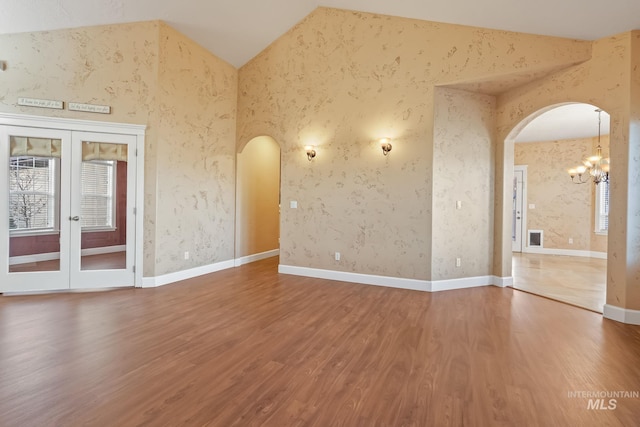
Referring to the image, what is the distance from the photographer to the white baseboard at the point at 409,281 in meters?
4.73

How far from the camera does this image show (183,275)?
205 inches

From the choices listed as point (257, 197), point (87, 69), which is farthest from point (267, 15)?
point (257, 197)

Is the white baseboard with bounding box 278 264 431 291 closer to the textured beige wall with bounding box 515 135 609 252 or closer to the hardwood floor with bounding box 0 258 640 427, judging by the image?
the hardwood floor with bounding box 0 258 640 427

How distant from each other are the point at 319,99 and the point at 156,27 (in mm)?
2683

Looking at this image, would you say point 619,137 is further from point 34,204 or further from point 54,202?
point 34,204

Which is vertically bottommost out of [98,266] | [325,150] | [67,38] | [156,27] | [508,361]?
[508,361]

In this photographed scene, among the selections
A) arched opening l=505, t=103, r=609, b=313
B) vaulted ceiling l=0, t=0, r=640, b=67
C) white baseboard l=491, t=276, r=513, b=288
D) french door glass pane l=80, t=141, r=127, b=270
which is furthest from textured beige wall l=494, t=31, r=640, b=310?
french door glass pane l=80, t=141, r=127, b=270

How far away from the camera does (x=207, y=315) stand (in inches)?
141

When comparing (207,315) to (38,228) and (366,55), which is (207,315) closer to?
(38,228)

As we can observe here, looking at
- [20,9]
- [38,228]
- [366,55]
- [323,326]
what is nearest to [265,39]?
[366,55]

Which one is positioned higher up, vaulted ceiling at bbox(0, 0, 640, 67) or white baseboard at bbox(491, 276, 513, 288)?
vaulted ceiling at bbox(0, 0, 640, 67)

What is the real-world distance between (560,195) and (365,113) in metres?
6.88

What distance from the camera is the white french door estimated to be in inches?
167

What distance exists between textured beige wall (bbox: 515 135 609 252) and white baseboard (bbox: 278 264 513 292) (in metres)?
4.99
